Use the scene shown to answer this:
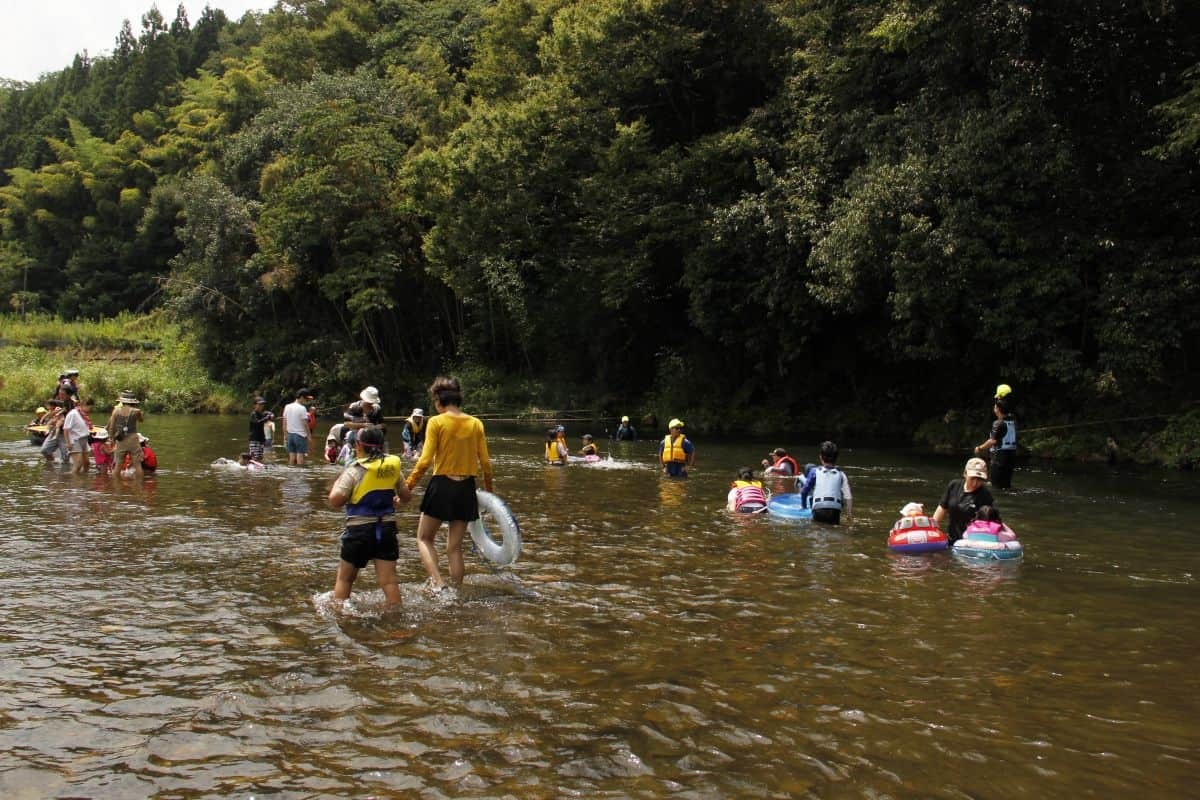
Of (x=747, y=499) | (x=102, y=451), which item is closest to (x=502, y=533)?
(x=747, y=499)

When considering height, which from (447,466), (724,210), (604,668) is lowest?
(604,668)

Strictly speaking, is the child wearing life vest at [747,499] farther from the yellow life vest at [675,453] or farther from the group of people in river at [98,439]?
the group of people in river at [98,439]

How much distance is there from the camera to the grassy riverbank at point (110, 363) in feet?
160

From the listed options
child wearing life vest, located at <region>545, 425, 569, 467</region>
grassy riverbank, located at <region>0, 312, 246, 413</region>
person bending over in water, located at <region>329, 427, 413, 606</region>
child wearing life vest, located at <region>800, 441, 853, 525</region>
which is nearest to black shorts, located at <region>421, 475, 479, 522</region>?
person bending over in water, located at <region>329, 427, 413, 606</region>

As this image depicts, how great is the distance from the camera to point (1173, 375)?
22.5 metres

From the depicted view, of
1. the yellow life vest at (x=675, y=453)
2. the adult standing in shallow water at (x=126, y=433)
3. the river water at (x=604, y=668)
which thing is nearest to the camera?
the river water at (x=604, y=668)

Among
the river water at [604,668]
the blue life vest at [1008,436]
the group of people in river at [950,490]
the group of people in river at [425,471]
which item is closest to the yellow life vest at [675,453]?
the group of people in river at [425,471]

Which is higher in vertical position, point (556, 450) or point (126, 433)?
point (126, 433)

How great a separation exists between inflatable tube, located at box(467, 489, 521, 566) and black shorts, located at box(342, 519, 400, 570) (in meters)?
1.17

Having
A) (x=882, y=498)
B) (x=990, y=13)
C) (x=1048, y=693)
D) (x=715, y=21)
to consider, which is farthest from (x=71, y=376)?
(x=715, y=21)

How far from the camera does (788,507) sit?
41.4 ft

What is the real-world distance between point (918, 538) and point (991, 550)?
2.47ft

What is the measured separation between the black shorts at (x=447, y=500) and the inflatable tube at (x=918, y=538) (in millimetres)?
4983

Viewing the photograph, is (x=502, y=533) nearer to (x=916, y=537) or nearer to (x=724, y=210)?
(x=916, y=537)
